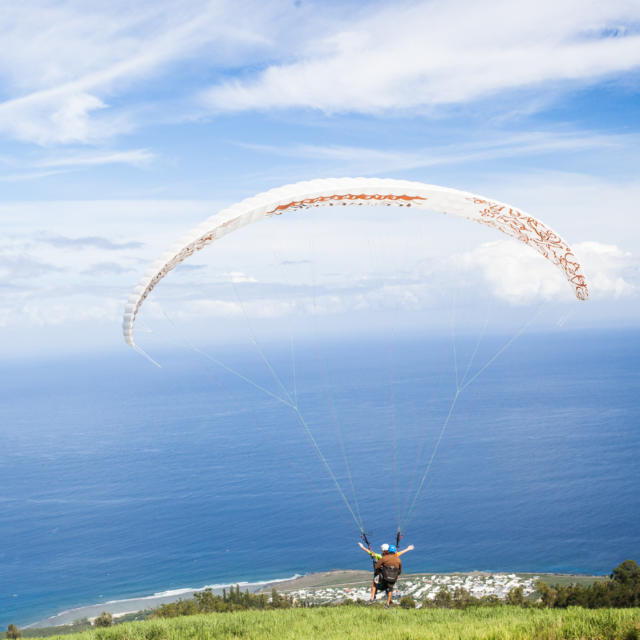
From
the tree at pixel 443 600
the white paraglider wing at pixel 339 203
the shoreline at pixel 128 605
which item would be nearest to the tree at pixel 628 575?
the tree at pixel 443 600

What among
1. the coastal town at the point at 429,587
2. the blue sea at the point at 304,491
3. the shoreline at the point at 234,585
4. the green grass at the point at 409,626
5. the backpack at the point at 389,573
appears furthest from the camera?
the blue sea at the point at 304,491

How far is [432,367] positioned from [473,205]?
145255mm

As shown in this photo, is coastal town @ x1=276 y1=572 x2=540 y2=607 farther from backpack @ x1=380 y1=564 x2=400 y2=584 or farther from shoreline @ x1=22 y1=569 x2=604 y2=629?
backpack @ x1=380 y1=564 x2=400 y2=584

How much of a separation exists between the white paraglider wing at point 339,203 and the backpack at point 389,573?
19.7ft

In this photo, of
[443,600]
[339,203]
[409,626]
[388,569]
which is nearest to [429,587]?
[443,600]

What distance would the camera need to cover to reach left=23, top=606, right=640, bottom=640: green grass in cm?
580

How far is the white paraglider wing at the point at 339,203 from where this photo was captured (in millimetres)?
8625

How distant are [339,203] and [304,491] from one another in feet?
166

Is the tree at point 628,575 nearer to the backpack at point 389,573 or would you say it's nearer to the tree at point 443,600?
the tree at point 443,600

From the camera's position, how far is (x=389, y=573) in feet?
26.8

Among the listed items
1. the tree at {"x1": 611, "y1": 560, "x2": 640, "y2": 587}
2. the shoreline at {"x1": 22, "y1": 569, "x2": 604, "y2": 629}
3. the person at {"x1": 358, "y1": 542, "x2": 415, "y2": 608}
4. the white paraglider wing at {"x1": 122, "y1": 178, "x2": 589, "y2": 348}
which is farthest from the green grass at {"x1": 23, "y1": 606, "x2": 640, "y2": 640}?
the shoreline at {"x1": 22, "y1": 569, "x2": 604, "y2": 629}

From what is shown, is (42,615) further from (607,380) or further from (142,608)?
(607,380)

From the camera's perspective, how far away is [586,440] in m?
→ 65.9

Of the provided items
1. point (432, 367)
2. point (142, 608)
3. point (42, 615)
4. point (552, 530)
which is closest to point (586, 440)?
point (552, 530)
